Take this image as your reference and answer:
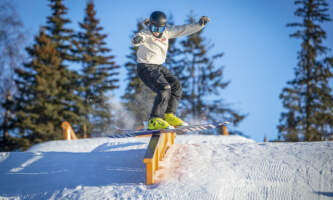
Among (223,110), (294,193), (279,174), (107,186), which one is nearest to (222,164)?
(279,174)

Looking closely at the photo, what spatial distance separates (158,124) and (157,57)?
1.04 metres

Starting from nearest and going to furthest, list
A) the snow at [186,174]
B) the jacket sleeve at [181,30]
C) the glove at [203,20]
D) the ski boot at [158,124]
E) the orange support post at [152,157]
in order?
the snow at [186,174] < the orange support post at [152,157] < the ski boot at [158,124] < the glove at [203,20] < the jacket sleeve at [181,30]

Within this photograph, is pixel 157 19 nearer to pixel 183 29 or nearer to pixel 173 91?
pixel 183 29

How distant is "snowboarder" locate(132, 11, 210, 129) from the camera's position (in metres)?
4.06

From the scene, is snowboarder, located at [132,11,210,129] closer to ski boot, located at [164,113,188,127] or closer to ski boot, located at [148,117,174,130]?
ski boot, located at [148,117,174,130]

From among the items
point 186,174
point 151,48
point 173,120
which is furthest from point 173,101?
point 186,174

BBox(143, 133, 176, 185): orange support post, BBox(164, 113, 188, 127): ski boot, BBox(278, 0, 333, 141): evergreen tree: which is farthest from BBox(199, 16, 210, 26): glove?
BBox(278, 0, 333, 141): evergreen tree

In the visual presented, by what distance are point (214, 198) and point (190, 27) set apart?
8.74ft

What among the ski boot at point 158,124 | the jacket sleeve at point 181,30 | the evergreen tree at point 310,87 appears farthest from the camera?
the evergreen tree at point 310,87

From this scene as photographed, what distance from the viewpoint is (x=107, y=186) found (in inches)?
142

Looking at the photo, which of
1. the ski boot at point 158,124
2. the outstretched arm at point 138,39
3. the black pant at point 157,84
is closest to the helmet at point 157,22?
the outstretched arm at point 138,39

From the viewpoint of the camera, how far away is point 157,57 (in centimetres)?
421

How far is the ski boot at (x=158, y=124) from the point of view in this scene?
13.2 ft

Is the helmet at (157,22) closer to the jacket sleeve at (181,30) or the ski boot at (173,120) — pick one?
the jacket sleeve at (181,30)
